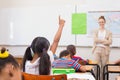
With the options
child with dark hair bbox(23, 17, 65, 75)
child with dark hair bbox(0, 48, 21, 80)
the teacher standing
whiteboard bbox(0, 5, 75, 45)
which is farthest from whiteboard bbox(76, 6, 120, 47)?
child with dark hair bbox(0, 48, 21, 80)

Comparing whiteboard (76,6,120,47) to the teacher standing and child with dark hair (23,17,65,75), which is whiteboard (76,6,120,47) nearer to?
the teacher standing

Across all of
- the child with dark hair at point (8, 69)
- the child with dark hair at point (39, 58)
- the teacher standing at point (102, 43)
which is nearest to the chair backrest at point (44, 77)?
the child with dark hair at point (39, 58)

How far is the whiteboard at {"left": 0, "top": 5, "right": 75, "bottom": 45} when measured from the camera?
5.66m

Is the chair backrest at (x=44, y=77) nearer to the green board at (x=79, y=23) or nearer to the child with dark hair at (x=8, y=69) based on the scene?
the child with dark hair at (x=8, y=69)

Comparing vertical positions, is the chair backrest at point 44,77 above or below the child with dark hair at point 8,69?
below

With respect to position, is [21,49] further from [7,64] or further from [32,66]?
[7,64]

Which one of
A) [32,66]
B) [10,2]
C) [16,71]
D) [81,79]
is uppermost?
[10,2]

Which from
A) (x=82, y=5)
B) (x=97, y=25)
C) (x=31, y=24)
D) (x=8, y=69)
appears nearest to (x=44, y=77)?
(x=8, y=69)

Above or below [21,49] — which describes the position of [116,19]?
above

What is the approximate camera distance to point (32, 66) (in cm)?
235

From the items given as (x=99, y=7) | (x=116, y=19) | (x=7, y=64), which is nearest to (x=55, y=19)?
(x=99, y=7)

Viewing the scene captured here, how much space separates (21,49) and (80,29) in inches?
65.4

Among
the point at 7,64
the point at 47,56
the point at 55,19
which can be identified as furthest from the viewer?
the point at 55,19

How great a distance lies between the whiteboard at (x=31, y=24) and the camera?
5.66 metres
